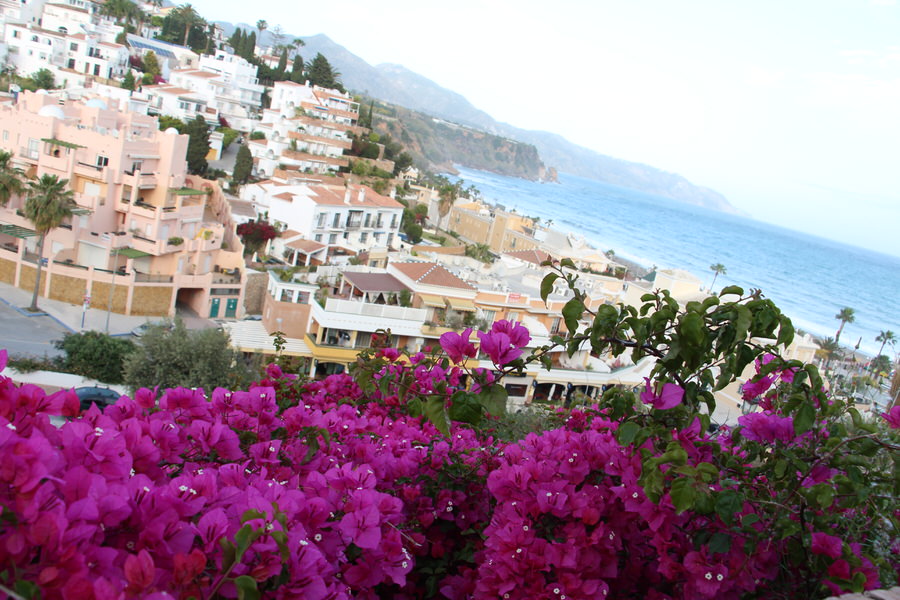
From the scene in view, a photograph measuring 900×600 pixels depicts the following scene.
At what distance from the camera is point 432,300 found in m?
25.5

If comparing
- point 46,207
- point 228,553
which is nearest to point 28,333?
point 46,207

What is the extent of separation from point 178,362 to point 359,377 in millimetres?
15110

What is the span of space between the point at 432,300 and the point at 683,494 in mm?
Result: 23348

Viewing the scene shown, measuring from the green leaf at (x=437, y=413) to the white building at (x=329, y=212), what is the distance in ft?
111

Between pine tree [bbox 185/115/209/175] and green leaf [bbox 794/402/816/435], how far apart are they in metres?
42.3

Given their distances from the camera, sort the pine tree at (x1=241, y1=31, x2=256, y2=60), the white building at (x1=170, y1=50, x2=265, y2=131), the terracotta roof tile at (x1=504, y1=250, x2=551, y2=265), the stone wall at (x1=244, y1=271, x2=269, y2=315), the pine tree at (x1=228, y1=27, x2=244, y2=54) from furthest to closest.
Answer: the pine tree at (x1=228, y1=27, x2=244, y2=54), the pine tree at (x1=241, y1=31, x2=256, y2=60), the white building at (x1=170, y1=50, x2=265, y2=131), the terracotta roof tile at (x1=504, y1=250, x2=551, y2=265), the stone wall at (x1=244, y1=271, x2=269, y2=315)

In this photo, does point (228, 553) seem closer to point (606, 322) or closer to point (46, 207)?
point (606, 322)

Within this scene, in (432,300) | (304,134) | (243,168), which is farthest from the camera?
(304,134)

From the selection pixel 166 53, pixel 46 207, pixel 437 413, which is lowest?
pixel 46 207

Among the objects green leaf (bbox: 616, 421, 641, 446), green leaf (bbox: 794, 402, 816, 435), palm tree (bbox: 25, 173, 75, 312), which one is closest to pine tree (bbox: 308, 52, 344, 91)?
palm tree (bbox: 25, 173, 75, 312)

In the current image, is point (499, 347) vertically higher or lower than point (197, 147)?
higher

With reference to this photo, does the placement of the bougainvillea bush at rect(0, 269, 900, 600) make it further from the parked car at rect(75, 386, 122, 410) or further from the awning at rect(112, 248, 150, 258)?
the awning at rect(112, 248, 150, 258)

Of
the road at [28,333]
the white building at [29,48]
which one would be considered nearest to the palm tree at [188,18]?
the white building at [29,48]

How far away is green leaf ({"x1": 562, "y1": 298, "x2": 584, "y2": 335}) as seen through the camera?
9.02 feet
